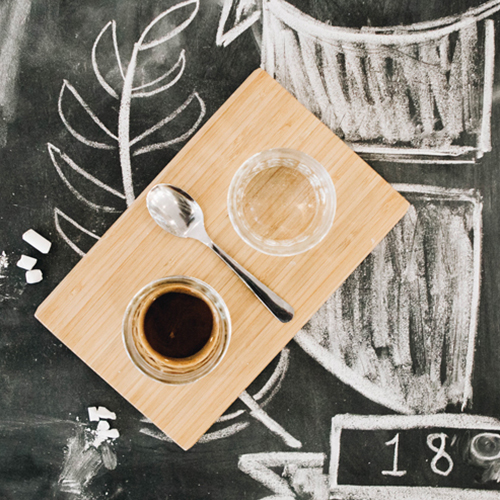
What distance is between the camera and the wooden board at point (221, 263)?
0.59m

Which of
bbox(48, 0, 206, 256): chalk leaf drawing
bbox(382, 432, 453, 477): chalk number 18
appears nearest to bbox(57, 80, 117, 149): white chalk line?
bbox(48, 0, 206, 256): chalk leaf drawing

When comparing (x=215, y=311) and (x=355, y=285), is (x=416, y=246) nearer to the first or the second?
(x=355, y=285)

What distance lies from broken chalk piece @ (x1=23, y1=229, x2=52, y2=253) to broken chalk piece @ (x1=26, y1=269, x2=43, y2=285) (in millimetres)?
39

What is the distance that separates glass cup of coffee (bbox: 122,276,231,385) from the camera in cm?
58

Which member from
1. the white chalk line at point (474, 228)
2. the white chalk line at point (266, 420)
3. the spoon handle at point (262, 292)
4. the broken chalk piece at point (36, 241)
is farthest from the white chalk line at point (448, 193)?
the broken chalk piece at point (36, 241)

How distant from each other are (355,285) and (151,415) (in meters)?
0.42

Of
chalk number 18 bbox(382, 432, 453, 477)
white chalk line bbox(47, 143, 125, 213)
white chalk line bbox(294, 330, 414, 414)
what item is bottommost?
chalk number 18 bbox(382, 432, 453, 477)

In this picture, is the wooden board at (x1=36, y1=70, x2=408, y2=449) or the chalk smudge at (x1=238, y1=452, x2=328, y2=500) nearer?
the wooden board at (x1=36, y1=70, x2=408, y2=449)

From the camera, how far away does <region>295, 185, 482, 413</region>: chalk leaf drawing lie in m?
0.80

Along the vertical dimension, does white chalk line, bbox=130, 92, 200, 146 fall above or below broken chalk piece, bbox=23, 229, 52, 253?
above

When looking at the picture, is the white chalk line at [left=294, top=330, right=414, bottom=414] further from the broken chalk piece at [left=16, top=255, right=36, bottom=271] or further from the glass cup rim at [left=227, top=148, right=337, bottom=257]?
the broken chalk piece at [left=16, top=255, right=36, bottom=271]

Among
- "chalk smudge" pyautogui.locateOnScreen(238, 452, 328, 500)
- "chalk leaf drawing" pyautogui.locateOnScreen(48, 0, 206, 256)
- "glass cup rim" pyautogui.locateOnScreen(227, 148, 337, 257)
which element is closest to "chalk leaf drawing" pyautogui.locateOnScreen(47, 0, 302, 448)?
"chalk leaf drawing" pyautogui.locateOnScreen(48, 0, 206, 256)

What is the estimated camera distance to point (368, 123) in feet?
2.60

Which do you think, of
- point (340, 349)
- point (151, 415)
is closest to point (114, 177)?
point (151, 415)
